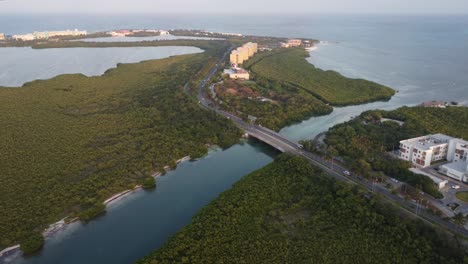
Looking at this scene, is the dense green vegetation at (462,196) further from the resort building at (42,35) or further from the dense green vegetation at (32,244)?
the resort building at (42,35)

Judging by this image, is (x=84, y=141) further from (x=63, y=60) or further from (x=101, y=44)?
(x=101, y=44)

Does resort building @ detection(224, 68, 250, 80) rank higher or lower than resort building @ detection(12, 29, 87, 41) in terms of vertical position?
lower

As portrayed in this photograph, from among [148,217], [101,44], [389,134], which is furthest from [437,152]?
[101,44]

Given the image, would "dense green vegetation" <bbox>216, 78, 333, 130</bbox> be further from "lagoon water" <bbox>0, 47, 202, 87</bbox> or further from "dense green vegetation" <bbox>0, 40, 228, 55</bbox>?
"dense green vegetation" <bbox>0, 40, 228, 55</bbox>

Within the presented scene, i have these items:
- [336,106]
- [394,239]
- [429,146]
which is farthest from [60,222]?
[336,106]

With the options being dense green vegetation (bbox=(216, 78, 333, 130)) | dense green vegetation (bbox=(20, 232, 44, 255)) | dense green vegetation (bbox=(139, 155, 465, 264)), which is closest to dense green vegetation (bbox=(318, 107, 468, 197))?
dense green vegetation (bbox=(139, 155, 465, 264))
